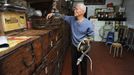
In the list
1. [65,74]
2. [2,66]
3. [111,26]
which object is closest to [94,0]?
[111,26]

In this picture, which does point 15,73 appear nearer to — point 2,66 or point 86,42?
point 2,66

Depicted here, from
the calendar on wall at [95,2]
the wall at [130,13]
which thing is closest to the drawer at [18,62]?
the wall at [130,13]

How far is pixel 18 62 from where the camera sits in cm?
83

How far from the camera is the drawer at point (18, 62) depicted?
67 centimetres

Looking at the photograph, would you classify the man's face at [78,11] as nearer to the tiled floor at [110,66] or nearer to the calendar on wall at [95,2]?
the tiled floor at [110,66]

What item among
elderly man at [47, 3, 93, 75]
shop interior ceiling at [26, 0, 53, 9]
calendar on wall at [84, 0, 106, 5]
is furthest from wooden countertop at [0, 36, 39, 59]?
calendar on wall at [84, 0, 106, 5]

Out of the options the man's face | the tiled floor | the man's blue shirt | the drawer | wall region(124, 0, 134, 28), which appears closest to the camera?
the drawer

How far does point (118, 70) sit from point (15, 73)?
10.1 ft

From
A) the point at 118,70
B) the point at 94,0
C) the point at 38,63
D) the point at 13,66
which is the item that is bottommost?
the point at 118,70

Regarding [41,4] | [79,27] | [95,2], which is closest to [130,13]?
[95,2]

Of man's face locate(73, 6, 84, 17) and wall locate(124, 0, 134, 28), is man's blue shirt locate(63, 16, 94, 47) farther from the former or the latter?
wall locate(124, 0, 134, 28)

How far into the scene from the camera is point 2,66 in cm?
65

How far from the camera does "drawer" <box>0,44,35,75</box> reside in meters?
0.67

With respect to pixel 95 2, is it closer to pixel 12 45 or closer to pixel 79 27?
pixel 79 27
